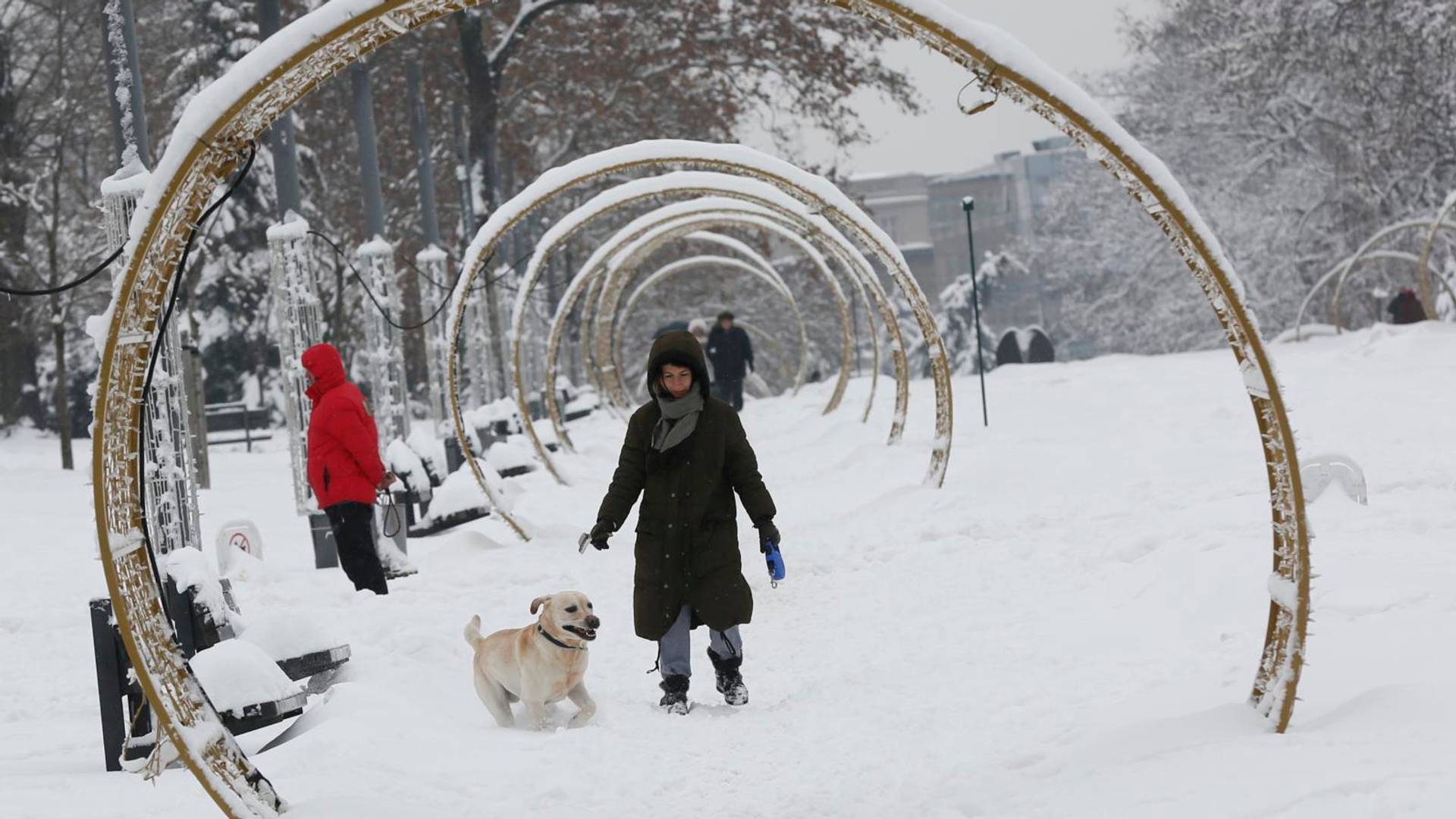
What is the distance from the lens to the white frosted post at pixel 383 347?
15500 millimetres

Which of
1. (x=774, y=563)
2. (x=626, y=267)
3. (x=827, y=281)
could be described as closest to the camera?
(x=774, y=563)

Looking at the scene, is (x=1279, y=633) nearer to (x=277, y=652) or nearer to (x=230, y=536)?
(x=277, y=652)

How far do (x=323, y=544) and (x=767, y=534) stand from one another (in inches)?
237

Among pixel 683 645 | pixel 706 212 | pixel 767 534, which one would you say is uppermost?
pixel 706 212

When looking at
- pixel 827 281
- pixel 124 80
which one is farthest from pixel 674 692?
pixel 827 281

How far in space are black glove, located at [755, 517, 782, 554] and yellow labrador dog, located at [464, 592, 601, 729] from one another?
0.79m

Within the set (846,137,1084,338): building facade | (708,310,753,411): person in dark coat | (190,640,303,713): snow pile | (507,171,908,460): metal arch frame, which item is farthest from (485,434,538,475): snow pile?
(846,137,1084,338): building facade

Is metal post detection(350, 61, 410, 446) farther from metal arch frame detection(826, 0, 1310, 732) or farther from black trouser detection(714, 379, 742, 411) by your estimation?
metal arch frame detection(826, 0, 1310, 732)

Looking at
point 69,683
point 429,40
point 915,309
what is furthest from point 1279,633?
point 429,40

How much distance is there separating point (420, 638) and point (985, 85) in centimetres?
414

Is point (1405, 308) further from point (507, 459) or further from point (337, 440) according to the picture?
point (337, 440)

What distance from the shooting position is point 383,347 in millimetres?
15672

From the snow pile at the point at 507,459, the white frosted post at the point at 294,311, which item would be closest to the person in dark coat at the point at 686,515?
the white frosted post at the point at 294,311

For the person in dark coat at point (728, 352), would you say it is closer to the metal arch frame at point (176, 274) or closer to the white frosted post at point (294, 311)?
the white frosted post at point (294, 311)
